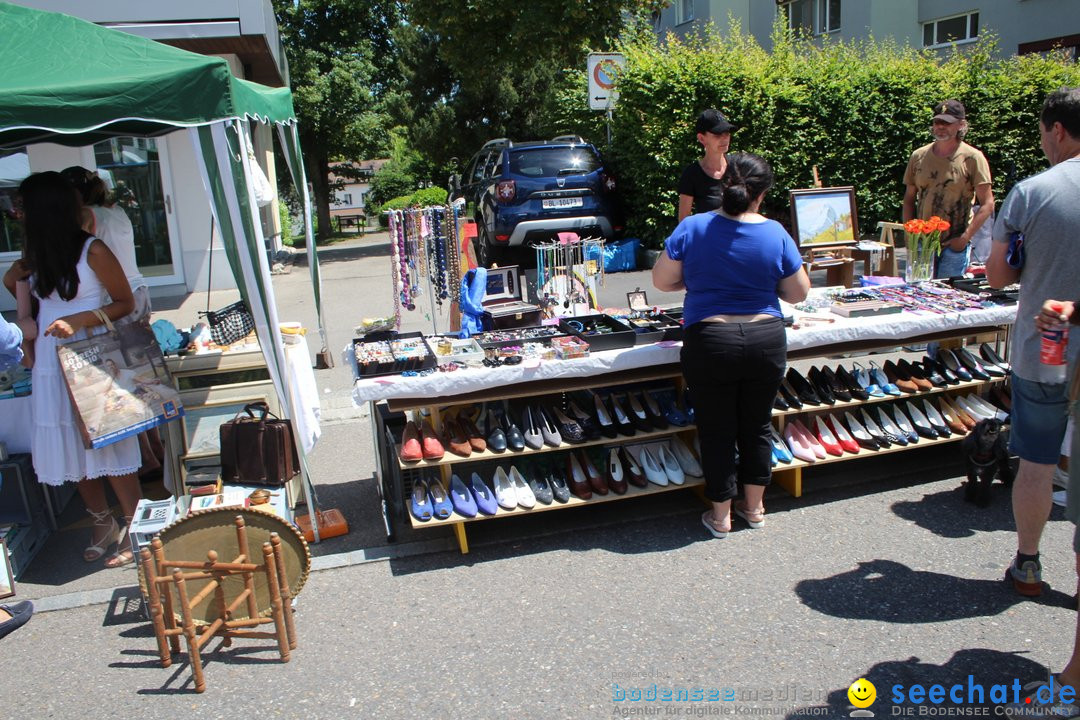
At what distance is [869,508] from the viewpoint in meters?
4.21

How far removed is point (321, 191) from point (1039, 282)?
25371 millimetres

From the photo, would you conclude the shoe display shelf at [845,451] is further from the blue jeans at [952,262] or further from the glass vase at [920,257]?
the blue jeans at [952,262]

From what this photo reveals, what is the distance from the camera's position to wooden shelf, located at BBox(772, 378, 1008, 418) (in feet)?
14.3

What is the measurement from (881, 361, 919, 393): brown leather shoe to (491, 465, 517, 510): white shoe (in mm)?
2338

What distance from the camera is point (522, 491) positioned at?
4012mm

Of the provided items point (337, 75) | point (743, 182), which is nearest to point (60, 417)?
point (743, 182)

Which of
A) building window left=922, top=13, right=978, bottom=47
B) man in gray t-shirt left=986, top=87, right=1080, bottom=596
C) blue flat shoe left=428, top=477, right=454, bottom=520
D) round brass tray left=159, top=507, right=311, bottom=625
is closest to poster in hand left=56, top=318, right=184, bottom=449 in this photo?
round brass tray left=159, top=507, right=311, bottom=625

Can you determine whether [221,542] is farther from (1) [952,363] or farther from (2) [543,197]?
(2) [543,197]

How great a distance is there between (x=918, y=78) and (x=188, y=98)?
1090 centimetres

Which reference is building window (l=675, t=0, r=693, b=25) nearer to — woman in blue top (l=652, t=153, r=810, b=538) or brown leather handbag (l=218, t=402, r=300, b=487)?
woman in blue top (l=652, t=153, r=810, b=538)

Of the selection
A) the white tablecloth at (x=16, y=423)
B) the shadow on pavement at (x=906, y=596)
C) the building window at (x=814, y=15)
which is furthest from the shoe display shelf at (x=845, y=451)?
the building window at (x=814, y=15)

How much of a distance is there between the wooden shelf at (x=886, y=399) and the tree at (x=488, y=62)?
35.8 feet

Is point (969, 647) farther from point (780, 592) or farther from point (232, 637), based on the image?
point (232, 637)

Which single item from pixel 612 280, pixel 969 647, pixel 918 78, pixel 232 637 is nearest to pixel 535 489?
pixel 232 637
